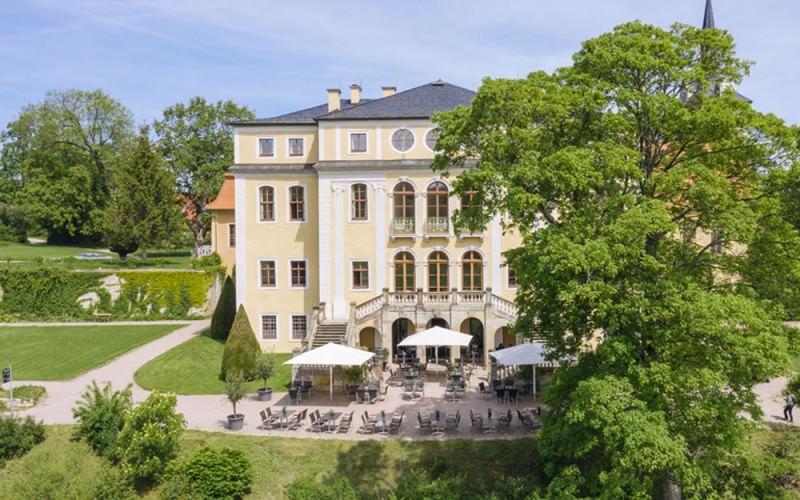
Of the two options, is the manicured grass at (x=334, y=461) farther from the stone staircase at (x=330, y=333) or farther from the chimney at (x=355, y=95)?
the chimney at (x=355, y=95)

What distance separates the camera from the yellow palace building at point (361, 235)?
29.3m

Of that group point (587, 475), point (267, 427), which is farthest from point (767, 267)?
point (267, 427)

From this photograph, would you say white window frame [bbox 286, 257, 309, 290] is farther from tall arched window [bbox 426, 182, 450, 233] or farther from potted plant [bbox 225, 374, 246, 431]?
potted plant [bbox 225, 374, 246, 431]

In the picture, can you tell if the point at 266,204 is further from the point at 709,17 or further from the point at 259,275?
the point at 709,17

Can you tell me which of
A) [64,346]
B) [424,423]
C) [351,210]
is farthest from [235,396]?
[64,346]

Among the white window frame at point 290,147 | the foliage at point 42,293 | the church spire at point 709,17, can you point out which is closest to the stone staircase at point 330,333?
the white window frame at point 290,147

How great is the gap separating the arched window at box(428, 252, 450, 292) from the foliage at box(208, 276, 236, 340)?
11720mm

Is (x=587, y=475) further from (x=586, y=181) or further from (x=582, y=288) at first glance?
(x=586, y=181)

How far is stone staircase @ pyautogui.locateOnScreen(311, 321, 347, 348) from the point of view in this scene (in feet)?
90.8

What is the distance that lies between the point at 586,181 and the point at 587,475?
7.37 m

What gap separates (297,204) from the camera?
3238cm

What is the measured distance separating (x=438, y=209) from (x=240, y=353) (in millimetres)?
12169

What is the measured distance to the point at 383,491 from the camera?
17.5 meters

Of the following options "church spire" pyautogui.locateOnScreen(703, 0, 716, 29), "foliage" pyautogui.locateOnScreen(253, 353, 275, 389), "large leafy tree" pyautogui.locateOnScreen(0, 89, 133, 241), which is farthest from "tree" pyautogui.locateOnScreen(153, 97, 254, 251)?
"church spire" pyautogui.locateOnScreen(703, 0, 716, 29)
